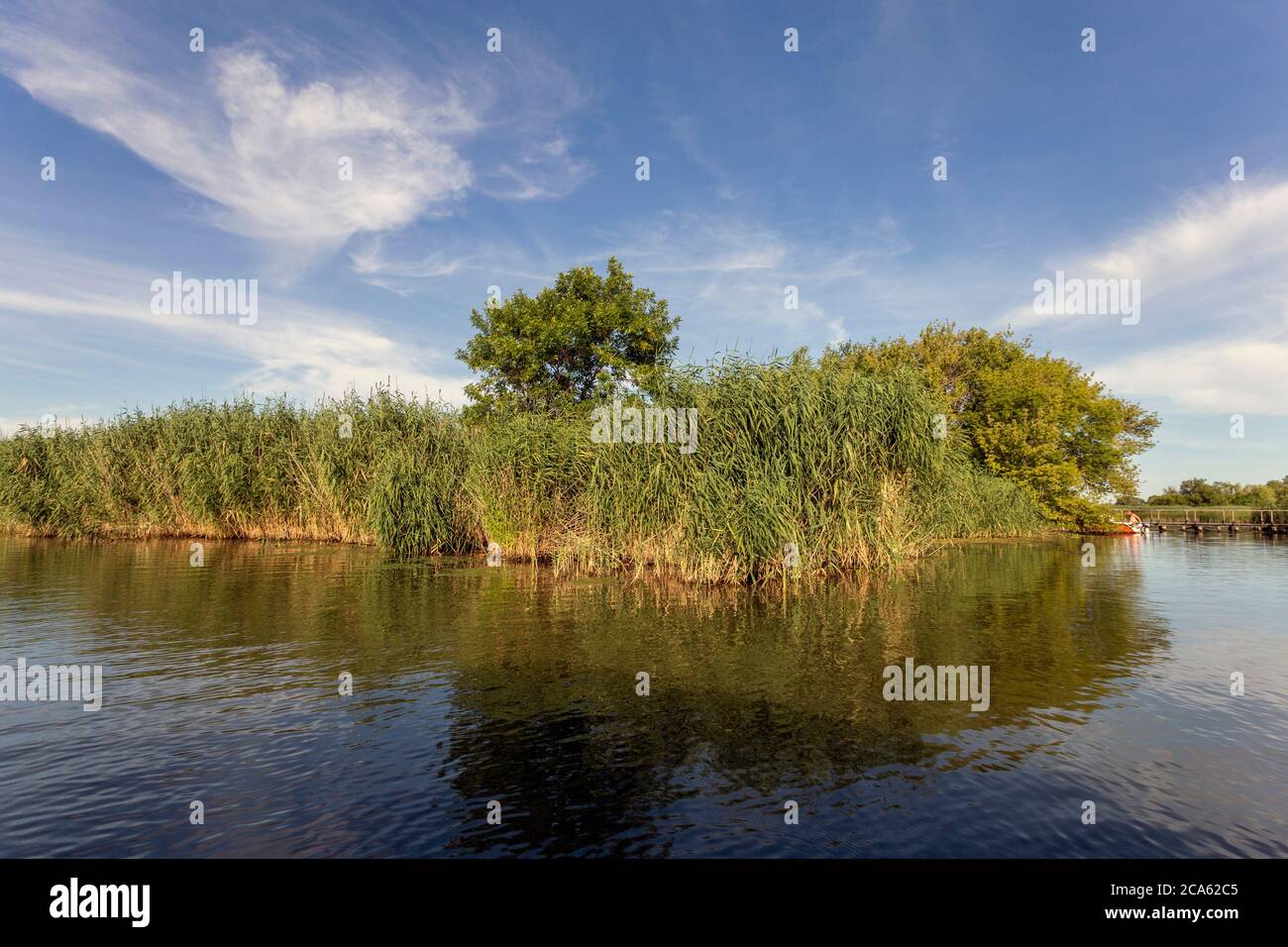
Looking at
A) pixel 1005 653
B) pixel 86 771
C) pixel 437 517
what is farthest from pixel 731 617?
pixel 437 517

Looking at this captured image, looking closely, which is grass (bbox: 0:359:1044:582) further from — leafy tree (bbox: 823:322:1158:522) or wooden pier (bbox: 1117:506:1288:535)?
wooden pier (bbox: 1117:506:1288:535)

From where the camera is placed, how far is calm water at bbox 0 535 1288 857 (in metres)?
5.39

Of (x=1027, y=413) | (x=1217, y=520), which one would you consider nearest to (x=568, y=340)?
(x=1027, y=413)

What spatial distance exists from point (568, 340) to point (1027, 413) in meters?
31.5

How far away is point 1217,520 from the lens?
6650 centimetres

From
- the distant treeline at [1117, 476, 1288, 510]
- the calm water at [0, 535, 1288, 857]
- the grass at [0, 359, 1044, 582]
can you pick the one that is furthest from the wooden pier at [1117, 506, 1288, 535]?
the calm water at [0, 535, 1288, 857]

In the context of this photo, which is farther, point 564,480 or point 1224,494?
point 1224,494

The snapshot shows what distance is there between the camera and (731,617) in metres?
14.0

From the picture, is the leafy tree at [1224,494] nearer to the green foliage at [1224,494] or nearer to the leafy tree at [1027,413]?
the green foliage at [1224,494]

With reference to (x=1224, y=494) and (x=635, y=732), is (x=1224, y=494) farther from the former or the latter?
(x=635, y=732)

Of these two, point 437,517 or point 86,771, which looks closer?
point 86,771
